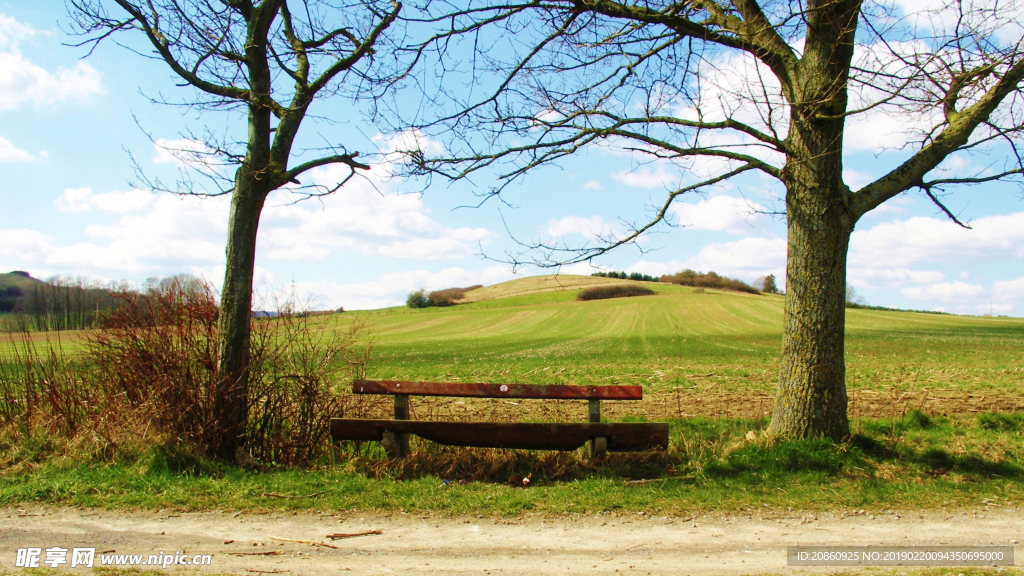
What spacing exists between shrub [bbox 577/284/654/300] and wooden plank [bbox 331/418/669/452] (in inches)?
2548

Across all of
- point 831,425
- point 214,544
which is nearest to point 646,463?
point 831,425

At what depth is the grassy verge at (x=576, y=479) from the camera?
208 inches

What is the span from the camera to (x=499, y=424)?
641 cm

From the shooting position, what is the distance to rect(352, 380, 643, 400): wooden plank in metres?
6.47

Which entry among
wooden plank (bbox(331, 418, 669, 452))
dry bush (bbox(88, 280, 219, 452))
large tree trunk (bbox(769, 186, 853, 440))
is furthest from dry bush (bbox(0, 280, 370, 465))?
large tree trunk (bbox(769, 186, 853, 440))

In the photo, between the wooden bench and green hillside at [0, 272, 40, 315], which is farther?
green hillside at [0, 272, 40, 315]

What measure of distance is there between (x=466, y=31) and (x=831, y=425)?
243 inches

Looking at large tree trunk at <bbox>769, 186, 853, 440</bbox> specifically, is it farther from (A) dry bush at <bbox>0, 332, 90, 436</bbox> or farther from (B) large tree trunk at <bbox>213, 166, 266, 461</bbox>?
(A) dry bush at <bbox>0, 332, 90, 436</bbox>

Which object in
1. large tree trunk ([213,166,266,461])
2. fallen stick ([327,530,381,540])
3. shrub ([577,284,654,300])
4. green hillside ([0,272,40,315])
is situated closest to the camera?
fallen stick ([327,530,381,540])

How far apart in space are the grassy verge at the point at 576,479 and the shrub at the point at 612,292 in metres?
64.5

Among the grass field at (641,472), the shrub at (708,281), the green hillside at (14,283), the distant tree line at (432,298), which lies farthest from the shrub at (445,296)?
the grass field at (641,472)

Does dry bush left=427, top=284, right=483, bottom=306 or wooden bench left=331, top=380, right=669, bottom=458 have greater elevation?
dry bush left=427, top=284, right=483, bottom=306

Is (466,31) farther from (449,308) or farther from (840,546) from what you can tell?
(449,308)

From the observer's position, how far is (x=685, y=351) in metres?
27.4
